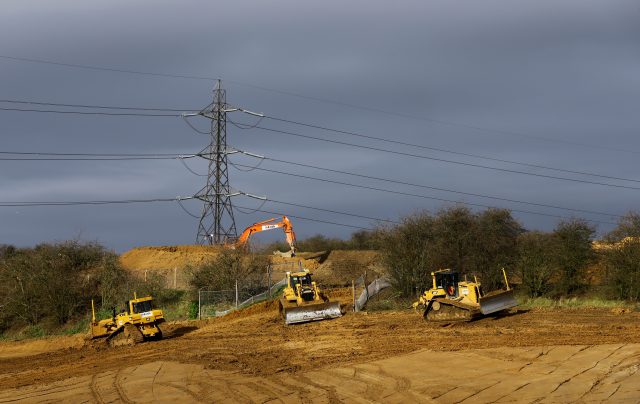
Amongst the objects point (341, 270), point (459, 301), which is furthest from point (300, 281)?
point (341, 270)

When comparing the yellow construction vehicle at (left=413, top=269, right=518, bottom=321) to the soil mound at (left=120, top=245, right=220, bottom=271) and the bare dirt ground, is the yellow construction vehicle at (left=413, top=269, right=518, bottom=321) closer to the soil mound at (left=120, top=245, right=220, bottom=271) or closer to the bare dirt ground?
the bare dirt ground

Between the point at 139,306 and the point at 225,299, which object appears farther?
the point at 225,299

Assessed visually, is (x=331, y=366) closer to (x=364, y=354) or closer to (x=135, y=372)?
(x=364, y=354)

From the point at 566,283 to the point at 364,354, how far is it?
22.9 metres

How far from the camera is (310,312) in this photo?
3288cm

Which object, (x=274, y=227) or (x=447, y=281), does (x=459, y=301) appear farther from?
(x=274, y=227)

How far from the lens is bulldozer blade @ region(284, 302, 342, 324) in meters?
32.8

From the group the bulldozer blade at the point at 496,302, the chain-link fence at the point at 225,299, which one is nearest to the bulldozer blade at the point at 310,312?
the bulldozer blade at the point at 496,302

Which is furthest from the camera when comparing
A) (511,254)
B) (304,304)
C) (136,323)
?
(511,254)

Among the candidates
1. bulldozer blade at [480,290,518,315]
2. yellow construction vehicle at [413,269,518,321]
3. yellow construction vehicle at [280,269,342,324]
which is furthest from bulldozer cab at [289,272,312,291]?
bulldozer blade at [480,290,518,315]

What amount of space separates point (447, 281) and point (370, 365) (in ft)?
39.1

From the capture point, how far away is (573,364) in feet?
60.7

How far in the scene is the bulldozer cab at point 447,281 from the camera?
31000mm

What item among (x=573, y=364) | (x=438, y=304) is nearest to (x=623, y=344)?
(x=573, y=364)
